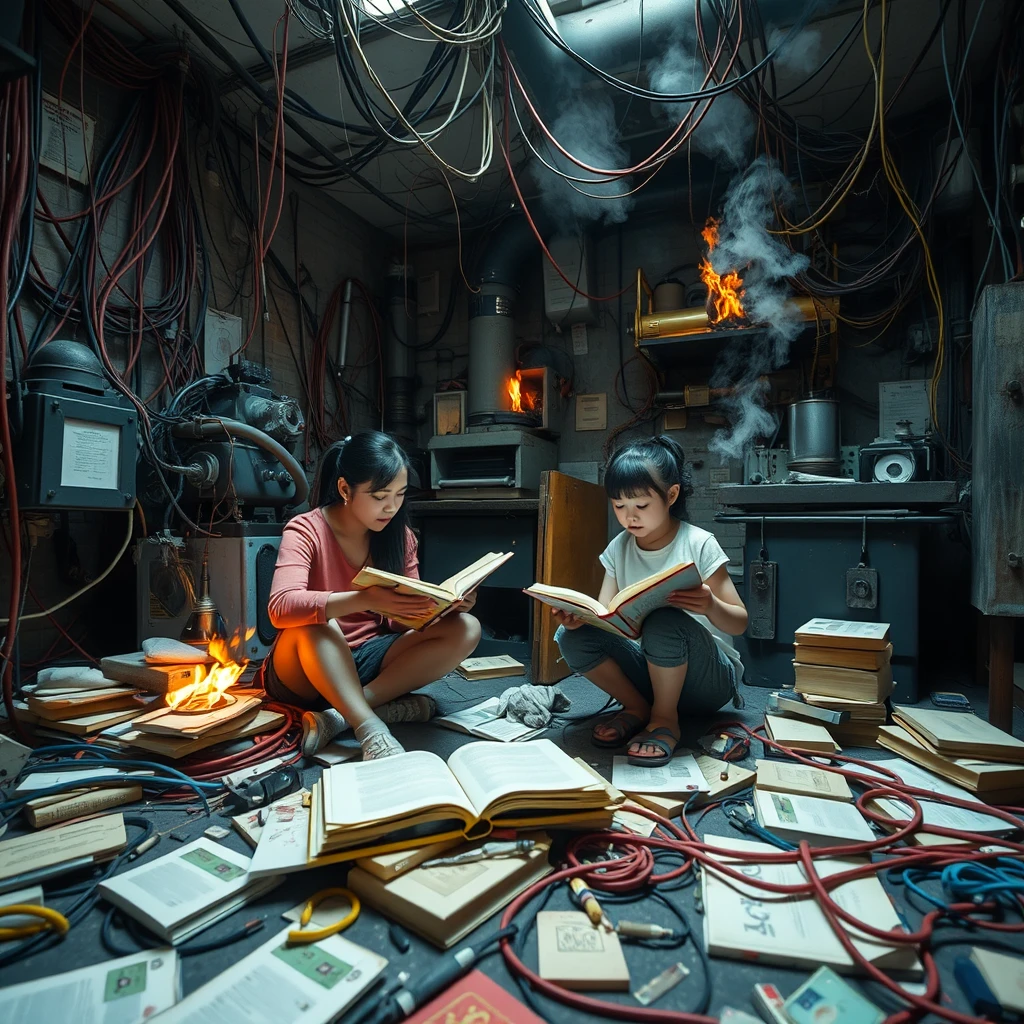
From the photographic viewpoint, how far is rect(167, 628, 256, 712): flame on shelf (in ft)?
5.47

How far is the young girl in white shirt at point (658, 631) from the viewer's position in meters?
A: 1.57

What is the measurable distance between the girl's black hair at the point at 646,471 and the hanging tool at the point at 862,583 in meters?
0.84

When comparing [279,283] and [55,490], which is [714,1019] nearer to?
[55,490]

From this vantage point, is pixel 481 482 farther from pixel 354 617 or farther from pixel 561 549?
pixel 354 617

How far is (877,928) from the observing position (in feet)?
2.78

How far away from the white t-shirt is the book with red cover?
1041 millimetres

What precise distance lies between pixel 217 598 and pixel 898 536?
249cm

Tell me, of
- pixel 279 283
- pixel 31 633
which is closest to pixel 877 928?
pixel 31 633

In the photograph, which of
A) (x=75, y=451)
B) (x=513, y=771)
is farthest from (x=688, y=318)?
(x=75, y=451)

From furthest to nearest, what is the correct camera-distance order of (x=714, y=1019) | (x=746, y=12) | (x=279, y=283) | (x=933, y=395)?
(x=279, y=283) → (x=933, y=395) → (x=746, y=12) → (x=714, y=1019)

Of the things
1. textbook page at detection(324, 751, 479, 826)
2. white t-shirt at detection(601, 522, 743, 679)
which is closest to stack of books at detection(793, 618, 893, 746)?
white t-shirt at detection(601, 522, 743, 679)

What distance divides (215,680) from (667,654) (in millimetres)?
1342

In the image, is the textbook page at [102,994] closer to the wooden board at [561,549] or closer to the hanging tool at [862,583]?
the wooden board at [561,549]

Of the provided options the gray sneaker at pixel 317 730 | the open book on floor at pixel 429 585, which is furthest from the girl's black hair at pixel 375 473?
the gray sneaker at pixel 317 730
